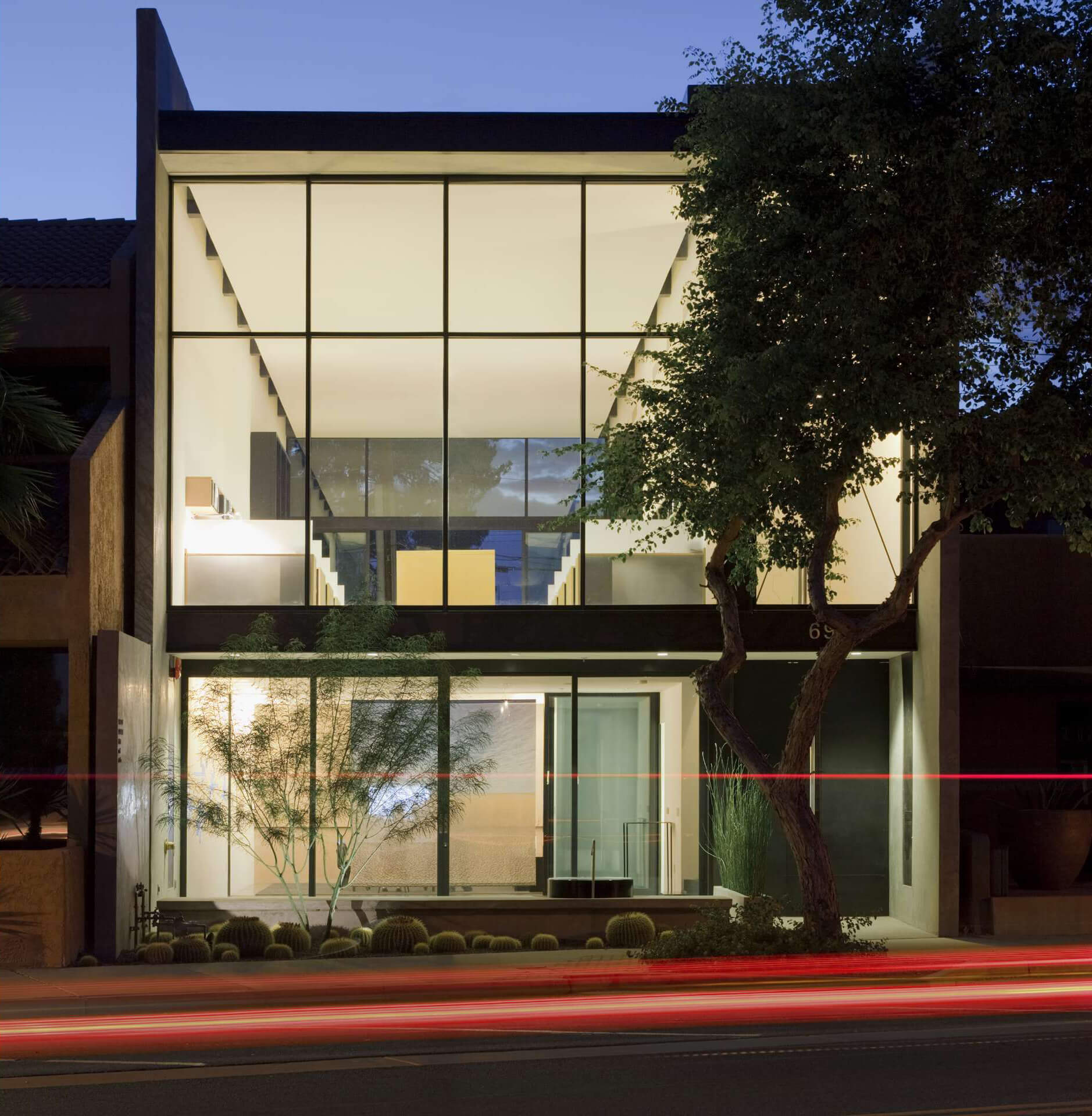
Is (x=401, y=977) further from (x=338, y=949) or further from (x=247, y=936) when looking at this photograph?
(x=247, y=936)

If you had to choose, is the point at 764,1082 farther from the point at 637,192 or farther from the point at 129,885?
the point at 637,192

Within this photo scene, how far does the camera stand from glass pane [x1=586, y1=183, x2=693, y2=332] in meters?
18.8

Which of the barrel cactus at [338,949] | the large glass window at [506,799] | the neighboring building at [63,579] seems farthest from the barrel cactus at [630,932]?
the neighboring building at [63,579]

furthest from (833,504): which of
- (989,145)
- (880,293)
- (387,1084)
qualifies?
(387,1084)

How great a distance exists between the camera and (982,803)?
1953cm

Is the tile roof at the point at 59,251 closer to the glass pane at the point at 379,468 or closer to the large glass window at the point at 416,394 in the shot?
the large glass window at the point at 416,394

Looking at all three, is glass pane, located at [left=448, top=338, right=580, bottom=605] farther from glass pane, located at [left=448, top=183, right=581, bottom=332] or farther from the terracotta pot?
the terracotta pot

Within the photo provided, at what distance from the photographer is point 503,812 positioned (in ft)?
61.3

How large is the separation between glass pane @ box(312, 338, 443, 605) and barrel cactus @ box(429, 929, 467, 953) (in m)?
4.21

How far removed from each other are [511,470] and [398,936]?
6101mm

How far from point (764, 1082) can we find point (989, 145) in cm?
904

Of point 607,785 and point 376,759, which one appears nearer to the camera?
point 376,759

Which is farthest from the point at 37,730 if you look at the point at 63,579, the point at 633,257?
the point at 633,257

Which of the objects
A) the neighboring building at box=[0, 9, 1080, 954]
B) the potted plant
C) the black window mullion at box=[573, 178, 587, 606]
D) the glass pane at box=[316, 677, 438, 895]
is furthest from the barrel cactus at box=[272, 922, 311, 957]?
the potted plant
